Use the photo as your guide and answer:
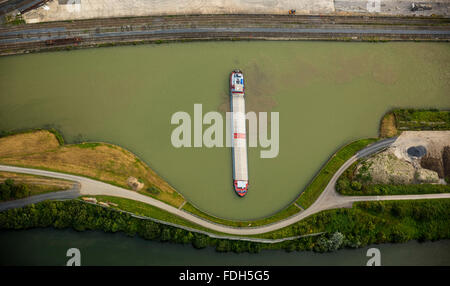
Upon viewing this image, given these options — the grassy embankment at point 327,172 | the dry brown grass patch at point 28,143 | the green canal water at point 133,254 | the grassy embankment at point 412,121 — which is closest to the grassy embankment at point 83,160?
the dry brown grass patch at point 28,143

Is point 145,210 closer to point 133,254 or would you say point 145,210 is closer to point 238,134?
point 133,254

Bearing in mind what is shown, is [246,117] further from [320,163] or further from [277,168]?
[320,163]

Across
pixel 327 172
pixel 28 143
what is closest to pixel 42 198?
pixel 28 143

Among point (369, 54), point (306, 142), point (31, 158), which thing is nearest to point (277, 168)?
point (306, 142)

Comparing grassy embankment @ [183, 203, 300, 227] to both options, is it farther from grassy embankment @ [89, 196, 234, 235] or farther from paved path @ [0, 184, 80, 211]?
paved path @ [0, 184, 80, 211]

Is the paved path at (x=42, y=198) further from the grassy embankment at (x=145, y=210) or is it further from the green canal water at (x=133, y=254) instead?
the green canal water at (x=133, y=254)

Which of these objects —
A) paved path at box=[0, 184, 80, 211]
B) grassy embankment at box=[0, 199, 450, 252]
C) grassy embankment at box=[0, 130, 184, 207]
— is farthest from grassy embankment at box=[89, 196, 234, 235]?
paved path at box=[0, 184, 80, 211]
